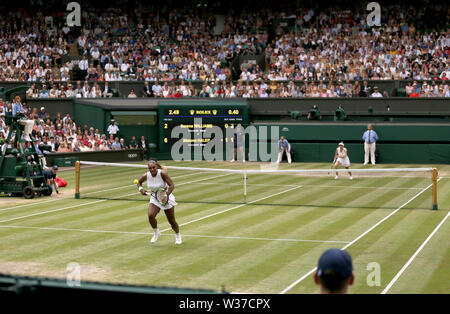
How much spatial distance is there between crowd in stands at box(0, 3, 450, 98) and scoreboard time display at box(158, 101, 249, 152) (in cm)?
197

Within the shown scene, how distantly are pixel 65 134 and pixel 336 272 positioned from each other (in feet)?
123

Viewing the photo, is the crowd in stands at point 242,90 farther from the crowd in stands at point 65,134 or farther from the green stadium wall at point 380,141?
the green stadium wall at point 380,141

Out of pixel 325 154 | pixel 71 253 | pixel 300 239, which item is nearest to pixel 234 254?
pixel 300 239

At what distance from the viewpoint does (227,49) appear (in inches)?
2003

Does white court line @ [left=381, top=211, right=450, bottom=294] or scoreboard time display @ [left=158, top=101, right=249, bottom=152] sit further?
scoreboard time display @ [left=158, top=101, right=249, bottom=152]

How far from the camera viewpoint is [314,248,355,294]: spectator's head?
Result: 432 cm

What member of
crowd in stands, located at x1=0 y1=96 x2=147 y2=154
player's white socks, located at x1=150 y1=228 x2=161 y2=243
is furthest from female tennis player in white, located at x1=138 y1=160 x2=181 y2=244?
crowd in stands, located at x1=0 y1=96 x2=147 y2=154

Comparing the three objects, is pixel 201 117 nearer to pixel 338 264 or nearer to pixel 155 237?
pixel 155 237

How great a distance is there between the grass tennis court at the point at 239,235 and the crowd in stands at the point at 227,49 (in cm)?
1686

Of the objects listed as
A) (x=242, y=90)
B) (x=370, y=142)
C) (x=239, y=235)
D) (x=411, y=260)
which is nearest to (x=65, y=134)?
(x=242, y=90)

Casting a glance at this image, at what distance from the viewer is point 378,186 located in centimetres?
2883

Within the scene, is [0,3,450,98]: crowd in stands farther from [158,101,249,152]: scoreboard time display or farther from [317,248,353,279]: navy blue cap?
[317,248,353,279]: navy blue cap

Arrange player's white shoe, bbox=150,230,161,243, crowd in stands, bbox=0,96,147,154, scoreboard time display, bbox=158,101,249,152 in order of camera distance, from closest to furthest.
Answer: player's white shoe, bbox=150,230,161,243 → crowd in stands, bbox=0,96,147,154 → scoreboard time display, bbox=158,101,249,152
